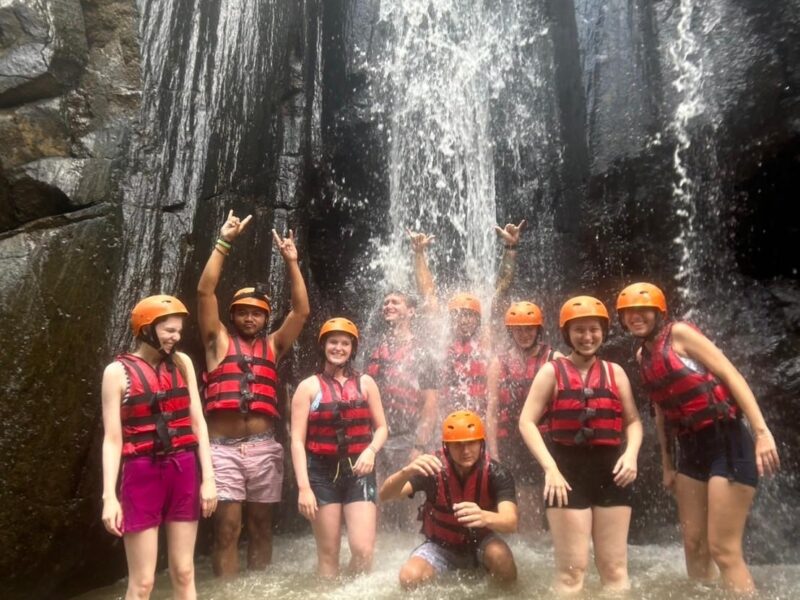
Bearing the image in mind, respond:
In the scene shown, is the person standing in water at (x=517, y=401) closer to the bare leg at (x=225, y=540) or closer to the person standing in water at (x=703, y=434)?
→ the person standing in water at (x=703, y=434)

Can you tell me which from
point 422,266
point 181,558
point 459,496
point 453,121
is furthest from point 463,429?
point 453,121

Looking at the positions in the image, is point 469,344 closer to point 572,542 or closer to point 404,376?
point 404,376

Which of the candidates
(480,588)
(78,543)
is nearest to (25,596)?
(78,543)

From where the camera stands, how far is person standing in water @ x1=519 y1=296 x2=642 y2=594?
4.30 metres

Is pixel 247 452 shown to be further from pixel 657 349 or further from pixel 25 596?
pixel 657 349

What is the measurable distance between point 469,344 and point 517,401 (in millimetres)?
1001

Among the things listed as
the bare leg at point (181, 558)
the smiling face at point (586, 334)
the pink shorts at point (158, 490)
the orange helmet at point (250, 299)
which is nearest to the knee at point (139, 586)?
the bare leg at point (181, 558)

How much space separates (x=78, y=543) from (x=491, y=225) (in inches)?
287

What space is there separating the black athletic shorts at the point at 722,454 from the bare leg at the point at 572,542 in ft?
3.16

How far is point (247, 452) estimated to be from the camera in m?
5.48

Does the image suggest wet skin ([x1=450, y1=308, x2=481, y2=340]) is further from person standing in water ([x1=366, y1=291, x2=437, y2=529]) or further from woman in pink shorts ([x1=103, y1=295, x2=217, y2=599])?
woman in pink shorts ([x1=103, y1=295, x2=217, y2=599])

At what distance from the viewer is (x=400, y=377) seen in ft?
23.7

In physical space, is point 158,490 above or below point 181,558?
above

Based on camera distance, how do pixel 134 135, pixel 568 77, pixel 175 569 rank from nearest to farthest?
1. pixel 175 569
2. pixel 134 135
3. pixel 568 77
